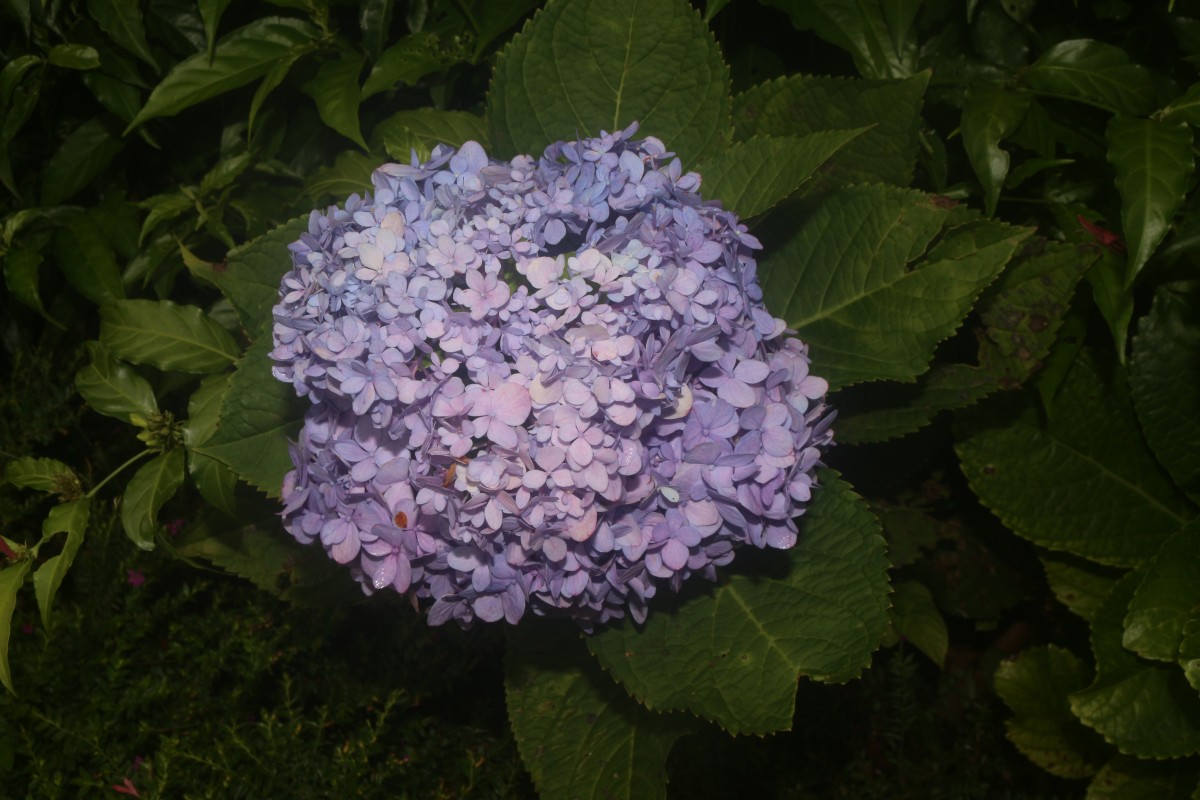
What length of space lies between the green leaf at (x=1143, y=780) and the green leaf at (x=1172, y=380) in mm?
472

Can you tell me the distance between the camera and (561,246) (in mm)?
983

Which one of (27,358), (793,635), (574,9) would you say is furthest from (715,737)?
(27,358)

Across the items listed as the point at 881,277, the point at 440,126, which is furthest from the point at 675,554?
the point at 440,126

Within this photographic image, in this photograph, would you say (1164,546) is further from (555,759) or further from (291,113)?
(291,113)

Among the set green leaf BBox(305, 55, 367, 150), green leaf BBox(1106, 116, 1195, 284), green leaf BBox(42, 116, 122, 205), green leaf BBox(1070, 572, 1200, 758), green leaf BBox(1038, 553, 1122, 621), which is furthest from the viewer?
green leaf BBox(1038, 553, 1122, 621)

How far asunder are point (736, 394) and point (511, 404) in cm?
22

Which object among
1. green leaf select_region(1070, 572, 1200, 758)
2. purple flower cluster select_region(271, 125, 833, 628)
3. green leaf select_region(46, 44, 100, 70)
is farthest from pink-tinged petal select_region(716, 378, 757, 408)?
green leaf select_region(46, 44, 100, 70)

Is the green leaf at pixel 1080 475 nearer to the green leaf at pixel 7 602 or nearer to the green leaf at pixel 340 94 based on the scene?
the green leaf at pixel 340 94

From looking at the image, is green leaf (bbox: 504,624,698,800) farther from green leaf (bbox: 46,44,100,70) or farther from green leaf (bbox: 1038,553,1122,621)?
green leaf (bbox: 46,44,100,70)

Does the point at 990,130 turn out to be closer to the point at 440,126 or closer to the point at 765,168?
the point at 765,168

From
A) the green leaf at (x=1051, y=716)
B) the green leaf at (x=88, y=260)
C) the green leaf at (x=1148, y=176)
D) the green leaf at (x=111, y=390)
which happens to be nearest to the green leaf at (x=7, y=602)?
the green leaf at (x=111, y=390)

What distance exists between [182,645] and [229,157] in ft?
2.79

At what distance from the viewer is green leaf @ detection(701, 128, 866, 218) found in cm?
101

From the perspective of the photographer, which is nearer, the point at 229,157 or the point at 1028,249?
the point at 1028,249
